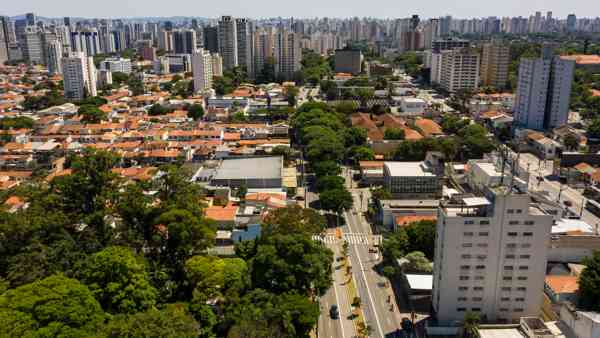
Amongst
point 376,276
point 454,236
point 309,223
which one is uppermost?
point 454,236

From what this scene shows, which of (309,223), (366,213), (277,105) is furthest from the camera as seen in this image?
(277,105)

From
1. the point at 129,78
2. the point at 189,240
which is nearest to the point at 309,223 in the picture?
the point at 189,240

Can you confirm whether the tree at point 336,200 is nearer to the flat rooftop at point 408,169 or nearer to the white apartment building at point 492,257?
the flat rooftop at point 408,169

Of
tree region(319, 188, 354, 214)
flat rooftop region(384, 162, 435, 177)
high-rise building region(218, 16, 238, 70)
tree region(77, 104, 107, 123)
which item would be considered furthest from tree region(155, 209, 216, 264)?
high-rise building region(218, 16, 238, 70)

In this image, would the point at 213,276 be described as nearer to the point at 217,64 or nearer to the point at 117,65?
the point at 217,64

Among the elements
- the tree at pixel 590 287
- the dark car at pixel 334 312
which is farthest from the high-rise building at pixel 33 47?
the tree at pixel 590 287

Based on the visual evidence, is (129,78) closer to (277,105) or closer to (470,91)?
(277,105)

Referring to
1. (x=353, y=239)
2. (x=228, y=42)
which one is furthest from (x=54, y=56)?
(x=353, y=239)
